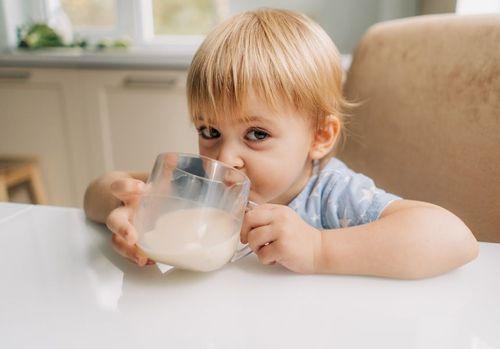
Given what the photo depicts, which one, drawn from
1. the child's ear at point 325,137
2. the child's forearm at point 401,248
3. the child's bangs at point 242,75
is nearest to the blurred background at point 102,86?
the child's ear at point 325,137

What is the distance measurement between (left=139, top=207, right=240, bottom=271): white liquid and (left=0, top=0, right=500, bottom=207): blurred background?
1588 millimetres

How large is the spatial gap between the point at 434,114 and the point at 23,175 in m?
1.93

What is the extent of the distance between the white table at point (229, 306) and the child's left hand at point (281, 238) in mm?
17

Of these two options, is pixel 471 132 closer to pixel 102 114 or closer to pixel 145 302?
pixel 145 302

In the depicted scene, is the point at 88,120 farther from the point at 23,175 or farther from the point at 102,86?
the point at 23,175

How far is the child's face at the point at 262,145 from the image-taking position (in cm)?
66

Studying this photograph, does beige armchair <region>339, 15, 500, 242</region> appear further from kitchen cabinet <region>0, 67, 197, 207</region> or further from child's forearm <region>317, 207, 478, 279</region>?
kitchen cabinet <region>0, 67, 197, 207</region>

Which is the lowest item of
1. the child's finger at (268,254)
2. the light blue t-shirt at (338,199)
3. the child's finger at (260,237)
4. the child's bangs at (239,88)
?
the light blue t-shirt at (338,199)

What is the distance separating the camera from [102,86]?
2.10 meters

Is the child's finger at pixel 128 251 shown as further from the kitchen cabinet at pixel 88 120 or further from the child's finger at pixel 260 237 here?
the kitchen cabinet at pixel 88 120

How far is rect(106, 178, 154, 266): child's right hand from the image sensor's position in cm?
49

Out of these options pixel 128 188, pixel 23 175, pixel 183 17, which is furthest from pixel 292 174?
pixel 183 17

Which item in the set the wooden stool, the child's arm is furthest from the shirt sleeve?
the wooden stool

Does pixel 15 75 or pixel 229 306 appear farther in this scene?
pixel 15 75
